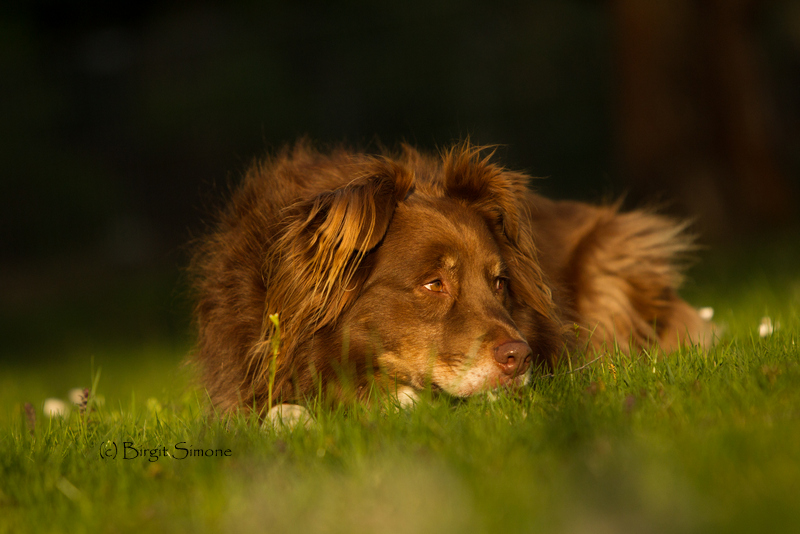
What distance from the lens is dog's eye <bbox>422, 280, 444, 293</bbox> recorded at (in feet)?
11.9

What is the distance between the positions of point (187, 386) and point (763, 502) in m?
3.61

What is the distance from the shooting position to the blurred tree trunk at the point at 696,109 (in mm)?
10023

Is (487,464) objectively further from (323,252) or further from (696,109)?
(696,109)

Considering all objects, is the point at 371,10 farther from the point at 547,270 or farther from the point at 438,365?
the point at 438,365

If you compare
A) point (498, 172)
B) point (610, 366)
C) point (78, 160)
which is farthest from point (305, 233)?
point (78, 160)

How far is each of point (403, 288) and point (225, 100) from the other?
1376cm

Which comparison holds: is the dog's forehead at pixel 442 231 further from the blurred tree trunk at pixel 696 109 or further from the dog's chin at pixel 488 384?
the blurred tree trunk at pixel 696 109

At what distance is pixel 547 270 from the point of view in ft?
15.3

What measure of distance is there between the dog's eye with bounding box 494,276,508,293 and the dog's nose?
59cm

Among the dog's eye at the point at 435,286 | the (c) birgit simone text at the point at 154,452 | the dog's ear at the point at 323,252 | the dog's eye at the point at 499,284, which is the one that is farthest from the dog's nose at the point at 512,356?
the (c) birgit simone text at the point at 154,452

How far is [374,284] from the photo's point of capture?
3.69m

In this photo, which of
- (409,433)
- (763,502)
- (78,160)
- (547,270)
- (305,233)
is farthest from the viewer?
(78,160)

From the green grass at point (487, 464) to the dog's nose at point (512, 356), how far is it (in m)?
0.17

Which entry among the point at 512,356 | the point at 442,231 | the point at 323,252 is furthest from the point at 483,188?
the point at 512,356
